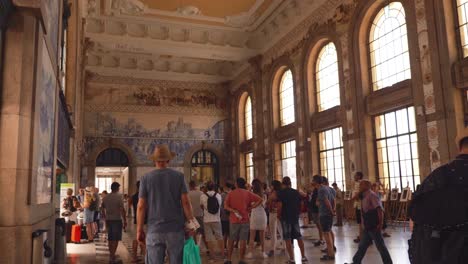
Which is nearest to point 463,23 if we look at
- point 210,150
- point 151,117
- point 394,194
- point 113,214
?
point 394,194

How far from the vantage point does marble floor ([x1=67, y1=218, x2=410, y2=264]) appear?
25.7 feet

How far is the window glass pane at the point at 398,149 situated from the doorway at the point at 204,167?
48.9ft

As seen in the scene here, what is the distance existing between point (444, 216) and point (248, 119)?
84.1ft

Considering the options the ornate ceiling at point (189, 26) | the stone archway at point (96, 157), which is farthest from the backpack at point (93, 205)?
the stone archway at point (96, 157)

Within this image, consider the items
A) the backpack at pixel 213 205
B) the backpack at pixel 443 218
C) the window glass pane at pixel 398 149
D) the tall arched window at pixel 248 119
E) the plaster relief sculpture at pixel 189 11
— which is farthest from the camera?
the tall arched window at pixel 248 119

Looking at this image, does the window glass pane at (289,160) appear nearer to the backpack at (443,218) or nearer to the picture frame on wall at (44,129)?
the picture frame on wall at (44,129)

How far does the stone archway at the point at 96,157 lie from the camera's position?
84.5 ft

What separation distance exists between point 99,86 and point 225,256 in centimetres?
2124

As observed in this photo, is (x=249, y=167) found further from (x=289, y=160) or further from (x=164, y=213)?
(x=164, y=213)

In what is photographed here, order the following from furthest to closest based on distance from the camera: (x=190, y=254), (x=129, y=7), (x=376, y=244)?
(x=129, y=7) < (x=376, y=244) < (x=190, y=254)

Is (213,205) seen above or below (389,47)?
below

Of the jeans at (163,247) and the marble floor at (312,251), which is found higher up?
the jeans at (163,247)

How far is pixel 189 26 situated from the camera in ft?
73.6

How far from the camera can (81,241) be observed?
1241 cm
